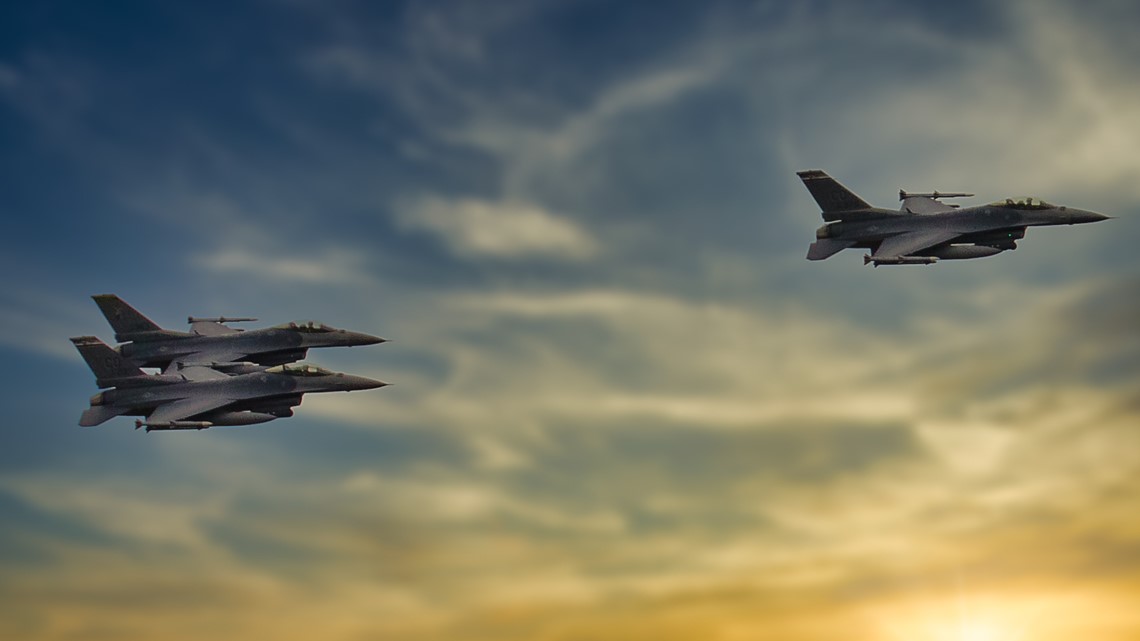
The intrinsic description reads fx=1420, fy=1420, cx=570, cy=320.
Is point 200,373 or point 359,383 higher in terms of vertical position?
point 200,373

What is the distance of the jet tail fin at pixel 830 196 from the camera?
491ft

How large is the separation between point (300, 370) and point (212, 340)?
16.5m

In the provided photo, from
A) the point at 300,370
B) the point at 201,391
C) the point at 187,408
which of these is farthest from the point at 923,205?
the point at 187,408

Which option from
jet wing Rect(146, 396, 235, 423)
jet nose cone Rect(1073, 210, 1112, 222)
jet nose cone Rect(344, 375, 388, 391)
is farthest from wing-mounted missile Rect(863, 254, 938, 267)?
jet wing Rect(146, 396, 235, 423)

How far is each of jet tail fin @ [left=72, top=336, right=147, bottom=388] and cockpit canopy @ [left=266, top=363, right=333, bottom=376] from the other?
1522 centimetres

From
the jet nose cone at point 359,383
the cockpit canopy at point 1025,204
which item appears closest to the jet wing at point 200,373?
the jet nose cone at point 359,383

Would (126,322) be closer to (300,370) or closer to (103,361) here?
(103,361)

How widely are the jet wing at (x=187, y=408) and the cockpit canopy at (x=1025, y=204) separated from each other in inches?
3276

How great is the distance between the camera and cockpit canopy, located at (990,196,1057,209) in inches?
5886

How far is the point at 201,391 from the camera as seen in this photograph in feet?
484

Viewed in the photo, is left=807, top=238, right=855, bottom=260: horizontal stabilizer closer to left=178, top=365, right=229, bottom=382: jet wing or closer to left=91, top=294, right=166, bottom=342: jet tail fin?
left=178, top=365, right=229, bottom=382: jet wing

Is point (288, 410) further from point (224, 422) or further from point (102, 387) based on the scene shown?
point (102, 387)

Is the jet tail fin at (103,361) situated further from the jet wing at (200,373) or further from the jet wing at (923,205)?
the jet wing at (923,205)

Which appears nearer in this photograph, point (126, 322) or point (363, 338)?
point (363, 338)
